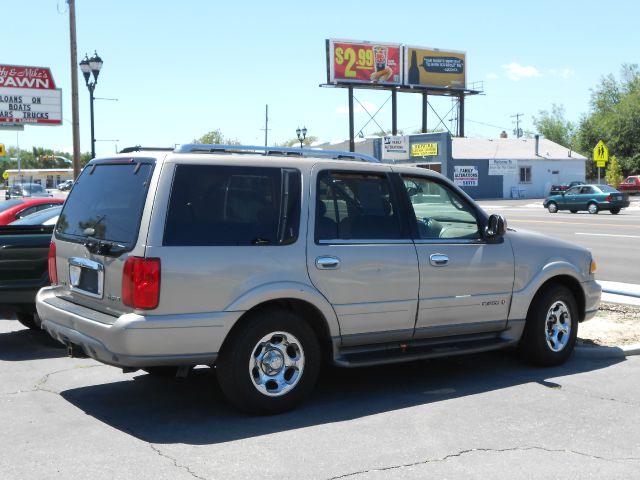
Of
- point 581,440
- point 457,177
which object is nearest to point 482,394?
point 581,440

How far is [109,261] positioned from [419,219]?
2562mm

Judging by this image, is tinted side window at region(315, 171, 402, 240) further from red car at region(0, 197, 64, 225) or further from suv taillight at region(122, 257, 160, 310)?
red car at region(0, 197, 64, 225)

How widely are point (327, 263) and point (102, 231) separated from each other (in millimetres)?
1657

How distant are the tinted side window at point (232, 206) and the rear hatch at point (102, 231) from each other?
0.25 meters

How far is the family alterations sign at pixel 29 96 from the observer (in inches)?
1465

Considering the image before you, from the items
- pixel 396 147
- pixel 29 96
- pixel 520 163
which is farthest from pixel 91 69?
pixel 520 163

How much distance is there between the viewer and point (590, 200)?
121 ft

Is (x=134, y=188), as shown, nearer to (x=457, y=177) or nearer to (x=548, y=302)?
(x=548, y=302)

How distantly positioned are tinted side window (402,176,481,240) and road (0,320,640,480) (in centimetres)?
129

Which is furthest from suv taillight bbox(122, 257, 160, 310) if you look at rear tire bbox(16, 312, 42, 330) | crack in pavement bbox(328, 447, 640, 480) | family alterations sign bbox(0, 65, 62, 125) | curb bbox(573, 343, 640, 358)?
family alterations sign bbox(0, 65, 62, 125)

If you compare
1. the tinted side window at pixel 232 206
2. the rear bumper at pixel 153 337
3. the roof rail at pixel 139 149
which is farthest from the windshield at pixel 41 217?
the tinted side window at pixel 232 206

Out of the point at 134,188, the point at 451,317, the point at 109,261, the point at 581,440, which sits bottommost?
the point at 581,440

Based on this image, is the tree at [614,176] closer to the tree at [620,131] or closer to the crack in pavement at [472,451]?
the tree at [620,131]

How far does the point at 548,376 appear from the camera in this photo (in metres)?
6.85
